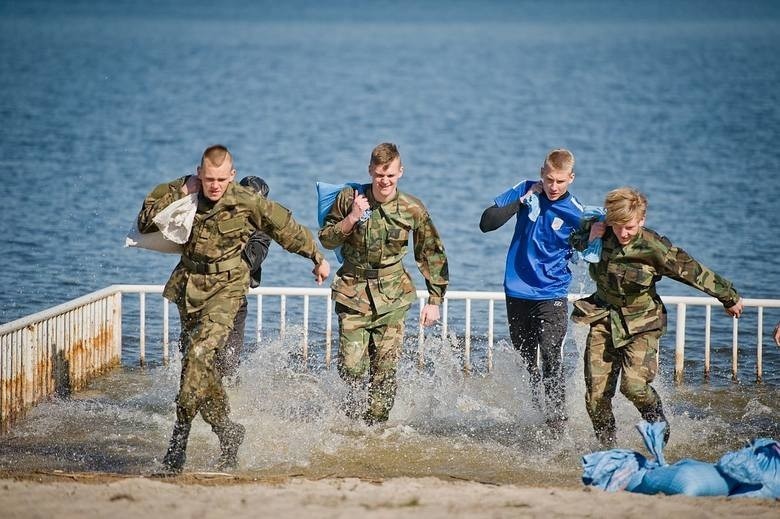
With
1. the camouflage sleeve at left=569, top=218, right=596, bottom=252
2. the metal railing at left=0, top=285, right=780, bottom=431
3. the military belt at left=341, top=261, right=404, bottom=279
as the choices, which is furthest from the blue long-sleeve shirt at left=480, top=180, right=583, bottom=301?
the metal railing at left=0, top=285, right=780, bottom=431

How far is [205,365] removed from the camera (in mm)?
8406

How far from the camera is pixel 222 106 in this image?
49.2 metres

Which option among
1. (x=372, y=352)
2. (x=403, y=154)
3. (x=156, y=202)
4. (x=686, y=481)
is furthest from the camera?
(x=403, y=154)

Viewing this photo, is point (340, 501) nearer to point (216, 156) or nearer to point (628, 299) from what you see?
point (216, 156)

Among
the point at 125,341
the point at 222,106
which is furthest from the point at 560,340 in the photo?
the point at 222,106

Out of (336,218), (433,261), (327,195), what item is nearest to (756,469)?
(433,261)

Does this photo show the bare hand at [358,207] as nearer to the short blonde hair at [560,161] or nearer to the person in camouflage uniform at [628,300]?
the short blonde hair at [560,161]

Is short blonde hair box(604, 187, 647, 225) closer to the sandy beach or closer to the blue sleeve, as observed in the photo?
the blue sleeve

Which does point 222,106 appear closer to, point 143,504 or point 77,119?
point 77,119

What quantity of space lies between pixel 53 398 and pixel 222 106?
130 ft

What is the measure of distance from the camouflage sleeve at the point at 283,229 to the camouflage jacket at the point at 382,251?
0.86 ft

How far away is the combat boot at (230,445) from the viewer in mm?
8734

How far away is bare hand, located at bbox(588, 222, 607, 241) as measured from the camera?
8758 mm

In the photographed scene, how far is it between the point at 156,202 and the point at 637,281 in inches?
122
